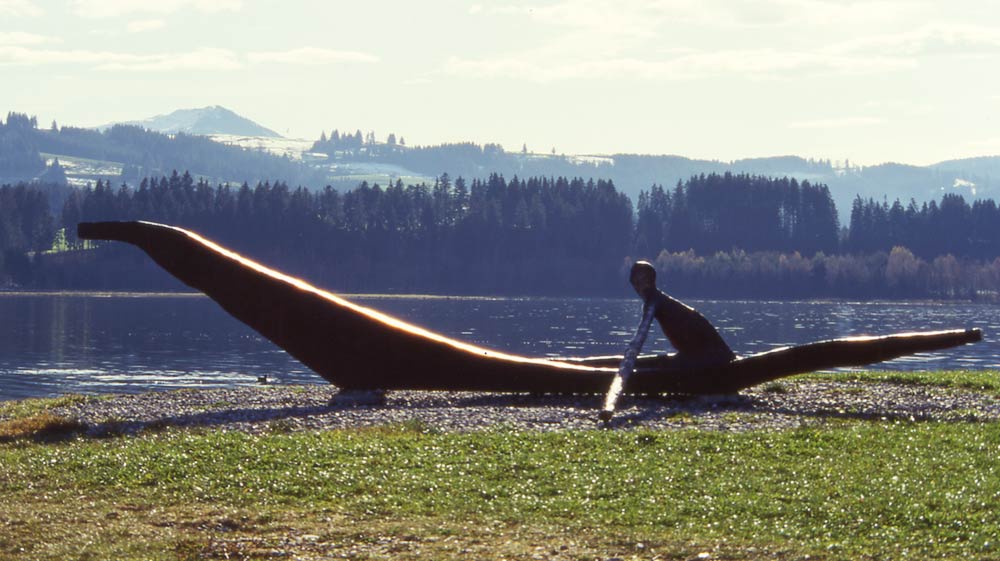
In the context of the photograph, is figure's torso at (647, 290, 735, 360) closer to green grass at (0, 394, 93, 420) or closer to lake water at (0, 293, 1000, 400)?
green grass at (0, 394, 93, 420)

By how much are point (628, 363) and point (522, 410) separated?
288cm

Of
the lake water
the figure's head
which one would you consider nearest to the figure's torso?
the figure's head

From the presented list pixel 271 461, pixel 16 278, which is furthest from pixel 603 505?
pixel 16 278

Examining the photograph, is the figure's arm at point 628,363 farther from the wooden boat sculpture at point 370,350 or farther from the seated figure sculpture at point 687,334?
the wooden boat sculpture at point 370,350

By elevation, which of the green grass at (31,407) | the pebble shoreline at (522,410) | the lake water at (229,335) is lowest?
the lake water at (229,335)

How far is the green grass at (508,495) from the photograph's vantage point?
49.5ft

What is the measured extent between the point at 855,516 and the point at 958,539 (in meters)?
1.35

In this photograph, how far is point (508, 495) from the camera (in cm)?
1742

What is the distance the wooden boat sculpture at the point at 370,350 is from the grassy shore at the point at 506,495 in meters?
4.96

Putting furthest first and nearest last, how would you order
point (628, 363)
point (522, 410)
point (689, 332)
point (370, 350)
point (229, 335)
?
point (229, 335)
point (689, 332)
point (370, 350)
point (628, 363)
point (522, 410)

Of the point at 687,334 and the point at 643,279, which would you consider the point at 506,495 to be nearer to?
the point at 687,334

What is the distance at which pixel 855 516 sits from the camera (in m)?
16.1

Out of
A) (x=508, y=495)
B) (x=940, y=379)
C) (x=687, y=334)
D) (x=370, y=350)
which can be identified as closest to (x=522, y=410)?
(x=370, y=350)

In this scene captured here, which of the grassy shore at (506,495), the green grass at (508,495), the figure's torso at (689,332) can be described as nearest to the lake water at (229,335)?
the figure's torso at (689,332)
